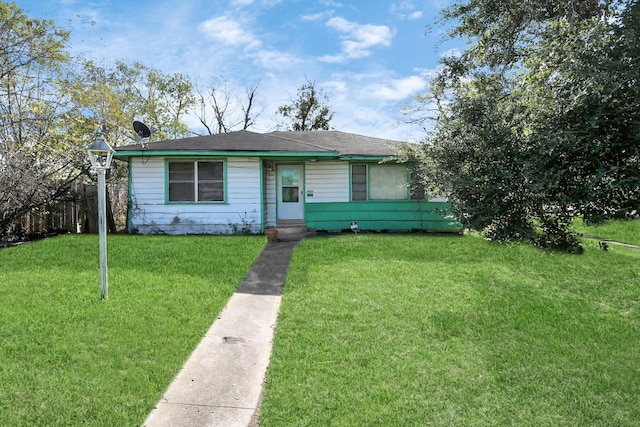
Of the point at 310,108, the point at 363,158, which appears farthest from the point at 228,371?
the point at 310,108

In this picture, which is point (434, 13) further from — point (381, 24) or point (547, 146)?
point (547, 146)

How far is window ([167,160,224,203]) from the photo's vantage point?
11836 millimetres

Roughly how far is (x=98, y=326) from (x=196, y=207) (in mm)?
7476

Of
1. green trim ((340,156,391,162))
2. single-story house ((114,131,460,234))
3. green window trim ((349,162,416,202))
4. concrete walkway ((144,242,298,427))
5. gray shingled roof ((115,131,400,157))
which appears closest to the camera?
concrete walkway ((144,242,298,427))

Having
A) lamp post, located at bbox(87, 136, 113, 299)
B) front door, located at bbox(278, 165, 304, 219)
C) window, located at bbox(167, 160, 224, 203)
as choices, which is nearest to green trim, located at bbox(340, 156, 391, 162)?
front door, located at bbox(278, 165, 304, 219)

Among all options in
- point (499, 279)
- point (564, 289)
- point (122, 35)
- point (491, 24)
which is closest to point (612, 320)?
point (564, 289)

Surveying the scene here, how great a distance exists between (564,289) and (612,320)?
137 centimetres

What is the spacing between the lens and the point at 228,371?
3.90 m

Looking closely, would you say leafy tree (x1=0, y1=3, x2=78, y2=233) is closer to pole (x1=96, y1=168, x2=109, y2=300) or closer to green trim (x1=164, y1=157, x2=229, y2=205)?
green trim (x1=164, y1=157, x2=229, y2=205)

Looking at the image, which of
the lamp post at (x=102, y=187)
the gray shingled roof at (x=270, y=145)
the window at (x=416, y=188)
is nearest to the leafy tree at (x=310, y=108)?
the gray shingled roof at (x=270, y=145)

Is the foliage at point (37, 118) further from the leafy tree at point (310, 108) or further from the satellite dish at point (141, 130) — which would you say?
the leafy tree at point (310, 108)

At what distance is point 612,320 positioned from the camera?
555cm

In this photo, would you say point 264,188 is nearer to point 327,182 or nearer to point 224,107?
point 327,182

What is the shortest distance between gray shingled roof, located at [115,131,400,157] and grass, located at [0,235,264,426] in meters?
4.10
